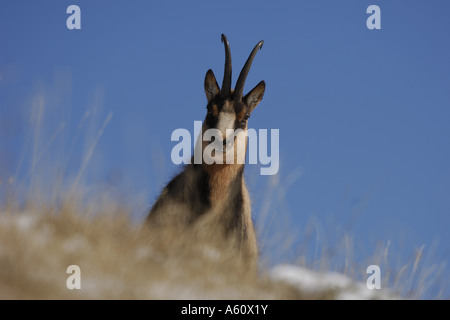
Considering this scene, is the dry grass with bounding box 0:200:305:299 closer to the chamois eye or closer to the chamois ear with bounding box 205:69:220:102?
the chamois eye

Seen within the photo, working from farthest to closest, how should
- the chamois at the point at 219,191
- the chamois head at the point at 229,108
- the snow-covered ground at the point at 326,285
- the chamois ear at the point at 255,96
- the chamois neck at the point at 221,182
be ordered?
the chamois ear at the point at 255,96
the chamois head at the point at 229,108
the chamois neck at the point at 221,182
the chamois at the point at 219,191
the snow-covered ground at the point at 326,285

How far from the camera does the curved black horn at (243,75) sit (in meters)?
9.83

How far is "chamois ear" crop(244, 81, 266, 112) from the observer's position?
10.1m

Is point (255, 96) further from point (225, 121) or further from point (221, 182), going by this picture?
point (221, 182)

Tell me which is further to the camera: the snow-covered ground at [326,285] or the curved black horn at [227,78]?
the curved black horn at [227,78]

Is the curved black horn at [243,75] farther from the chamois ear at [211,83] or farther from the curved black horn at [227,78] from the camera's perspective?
the chamois ear at [211,83]

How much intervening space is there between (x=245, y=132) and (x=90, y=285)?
5.04 meters

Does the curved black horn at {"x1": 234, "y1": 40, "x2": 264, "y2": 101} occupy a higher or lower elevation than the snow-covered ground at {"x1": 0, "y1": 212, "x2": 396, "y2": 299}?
higher

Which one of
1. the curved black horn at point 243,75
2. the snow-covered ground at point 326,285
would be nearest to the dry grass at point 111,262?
the snow-covered ground at point 326,285

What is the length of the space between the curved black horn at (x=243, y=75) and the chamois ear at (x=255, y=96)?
0.23m

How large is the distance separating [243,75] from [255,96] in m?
0.50

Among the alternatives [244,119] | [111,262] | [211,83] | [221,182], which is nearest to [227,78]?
[211,83]

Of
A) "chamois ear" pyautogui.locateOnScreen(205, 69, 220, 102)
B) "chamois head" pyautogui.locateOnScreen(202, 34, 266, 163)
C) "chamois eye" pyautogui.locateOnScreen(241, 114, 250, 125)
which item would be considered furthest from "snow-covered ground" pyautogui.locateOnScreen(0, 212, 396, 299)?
"chamois ear" pyautogui.locateOnScreen(205, 69, 220, 102)
